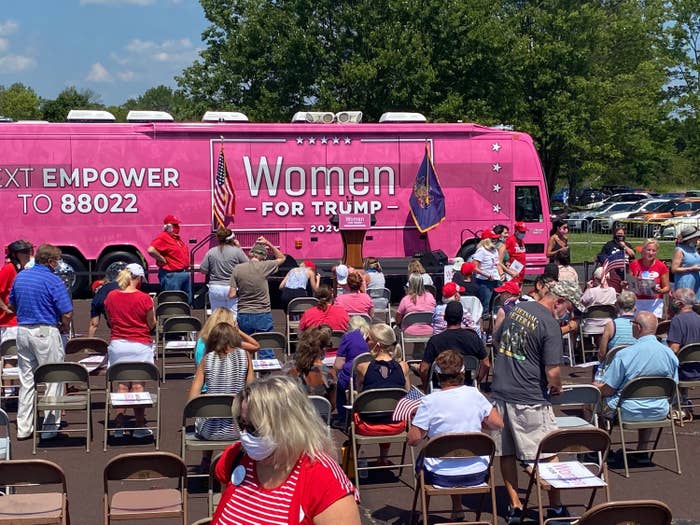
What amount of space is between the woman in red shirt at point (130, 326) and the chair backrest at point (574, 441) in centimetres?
420

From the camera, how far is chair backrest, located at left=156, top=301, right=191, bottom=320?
42.8 feet

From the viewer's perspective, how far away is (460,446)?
247 inches

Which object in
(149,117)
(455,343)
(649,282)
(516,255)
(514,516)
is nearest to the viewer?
(514,516)

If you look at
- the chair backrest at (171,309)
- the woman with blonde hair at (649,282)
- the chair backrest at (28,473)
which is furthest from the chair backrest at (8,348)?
the woman with blonde hair at (649,282)

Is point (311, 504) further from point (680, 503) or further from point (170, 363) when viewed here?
point (170, 363)

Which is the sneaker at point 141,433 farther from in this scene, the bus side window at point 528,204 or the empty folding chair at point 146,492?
the bus side window at point 528,204

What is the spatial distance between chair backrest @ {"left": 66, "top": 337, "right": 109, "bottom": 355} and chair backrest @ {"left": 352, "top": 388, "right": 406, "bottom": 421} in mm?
3586

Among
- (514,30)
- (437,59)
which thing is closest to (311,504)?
(437,59)

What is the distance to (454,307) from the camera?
8.36m

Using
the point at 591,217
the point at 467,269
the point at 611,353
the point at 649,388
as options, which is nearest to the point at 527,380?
the point at 649,388

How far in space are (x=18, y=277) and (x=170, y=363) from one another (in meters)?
4.07

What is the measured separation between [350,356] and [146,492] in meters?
3.03

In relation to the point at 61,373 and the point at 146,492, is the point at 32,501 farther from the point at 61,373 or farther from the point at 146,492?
the point at 61,373

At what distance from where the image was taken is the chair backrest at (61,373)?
8609mm
